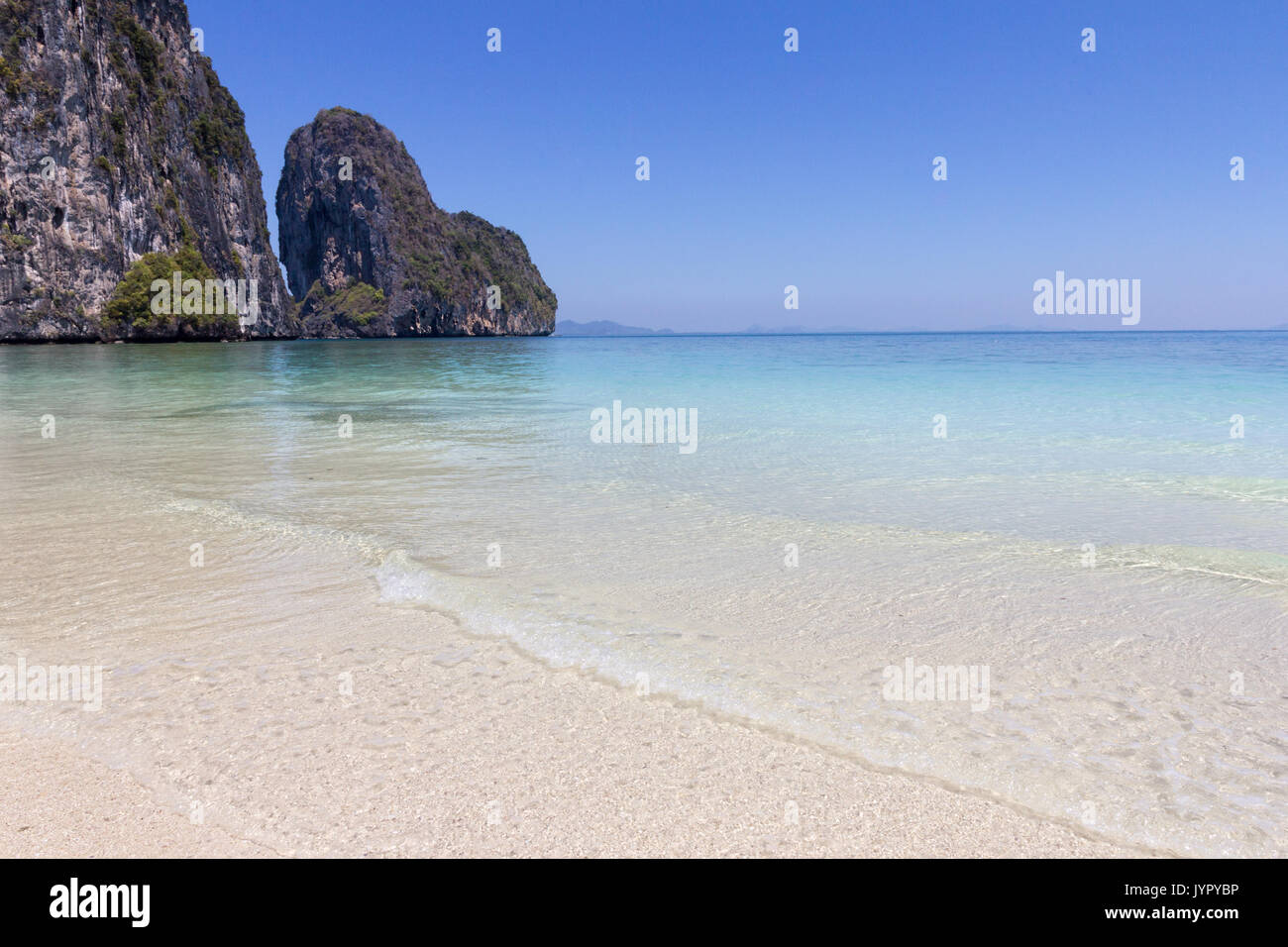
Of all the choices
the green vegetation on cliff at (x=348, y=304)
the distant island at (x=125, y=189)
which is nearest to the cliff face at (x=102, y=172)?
the distant island at (x=125, y=189)

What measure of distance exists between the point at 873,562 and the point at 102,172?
98857mm

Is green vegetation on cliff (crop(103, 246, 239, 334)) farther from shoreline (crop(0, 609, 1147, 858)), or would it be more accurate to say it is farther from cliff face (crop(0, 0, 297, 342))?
shoreline (crop(0, 609, 1147, 858))

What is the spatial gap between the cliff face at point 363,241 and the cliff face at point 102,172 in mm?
62962

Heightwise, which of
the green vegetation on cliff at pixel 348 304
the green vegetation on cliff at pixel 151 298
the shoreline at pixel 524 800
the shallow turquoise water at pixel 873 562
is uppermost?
the green vegetation on cliff at pixel 348 304

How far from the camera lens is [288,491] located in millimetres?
8289

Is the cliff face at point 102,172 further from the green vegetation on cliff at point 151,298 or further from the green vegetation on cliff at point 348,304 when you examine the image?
the green vegetation on cliff at point 348,304

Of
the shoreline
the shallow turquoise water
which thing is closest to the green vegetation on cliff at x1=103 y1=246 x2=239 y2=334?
the shallow turquoise water

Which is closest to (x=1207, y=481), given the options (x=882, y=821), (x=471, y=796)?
(x=882, y=821)

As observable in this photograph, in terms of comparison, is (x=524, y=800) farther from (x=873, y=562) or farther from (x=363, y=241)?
(x=363, y=241)

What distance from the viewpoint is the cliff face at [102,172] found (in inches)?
2825

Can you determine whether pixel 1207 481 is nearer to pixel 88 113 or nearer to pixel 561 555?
pixel 561 555

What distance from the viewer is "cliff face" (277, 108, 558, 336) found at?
172m

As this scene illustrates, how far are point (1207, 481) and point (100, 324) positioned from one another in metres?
96.1

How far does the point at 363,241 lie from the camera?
17500 cm
